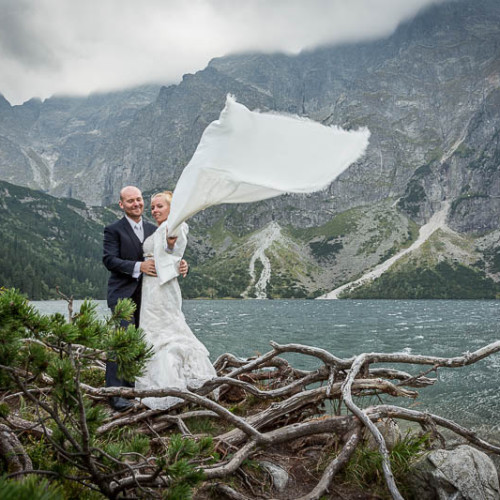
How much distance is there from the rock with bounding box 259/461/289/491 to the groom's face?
4036 millimetres

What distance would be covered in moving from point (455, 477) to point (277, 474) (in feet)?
6.13

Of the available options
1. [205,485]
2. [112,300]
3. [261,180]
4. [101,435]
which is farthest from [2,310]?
[112,300]

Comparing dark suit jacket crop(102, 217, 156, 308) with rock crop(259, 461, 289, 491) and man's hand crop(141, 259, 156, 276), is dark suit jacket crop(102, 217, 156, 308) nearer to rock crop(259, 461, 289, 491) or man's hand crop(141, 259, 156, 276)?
man's hand crop(141, 259, 156, 276)

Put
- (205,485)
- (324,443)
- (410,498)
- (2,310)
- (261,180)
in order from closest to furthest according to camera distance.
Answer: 1. (2,310)
2. (261,180)
3. (205,485)
4. (410,498)
5. (324,443)

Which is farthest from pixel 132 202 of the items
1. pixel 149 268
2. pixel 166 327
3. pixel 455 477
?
pixel 455 477

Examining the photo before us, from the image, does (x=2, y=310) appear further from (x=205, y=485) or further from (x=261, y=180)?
(x=205, y=485)

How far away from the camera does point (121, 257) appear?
22.4ft

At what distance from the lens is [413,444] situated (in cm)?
542

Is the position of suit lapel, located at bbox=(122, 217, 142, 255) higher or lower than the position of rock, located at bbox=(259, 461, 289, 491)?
higher

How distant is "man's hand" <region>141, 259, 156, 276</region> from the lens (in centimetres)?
630

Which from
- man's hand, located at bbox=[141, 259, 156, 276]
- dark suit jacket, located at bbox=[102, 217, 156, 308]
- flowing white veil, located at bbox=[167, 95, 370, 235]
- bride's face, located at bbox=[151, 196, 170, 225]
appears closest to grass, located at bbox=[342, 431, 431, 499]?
flowing white veil, located at bbox=[167, 95, 370, 235]

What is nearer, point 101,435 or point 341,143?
point 341,143

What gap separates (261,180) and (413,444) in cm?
417

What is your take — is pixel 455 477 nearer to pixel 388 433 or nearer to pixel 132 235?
pixel 388 433
